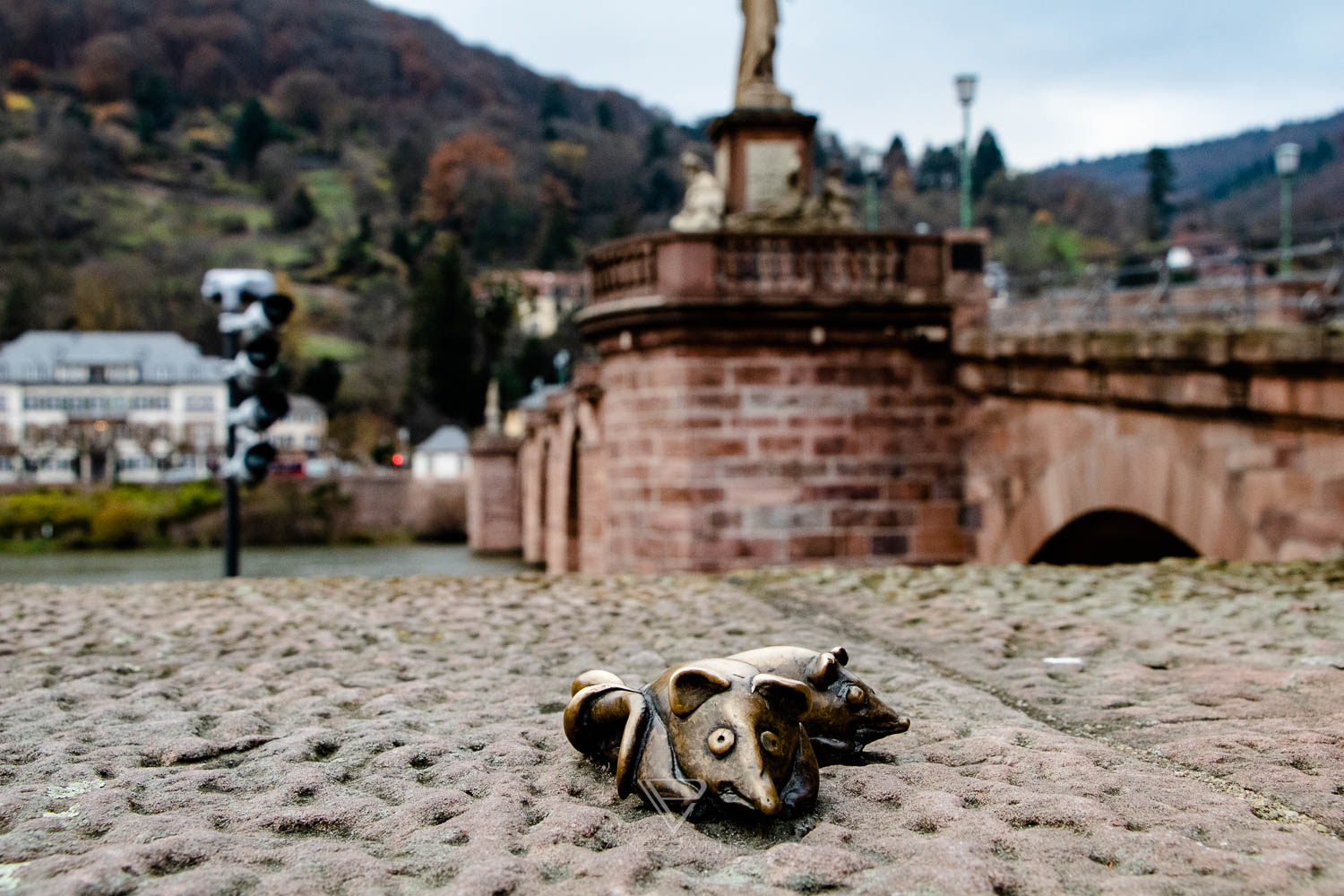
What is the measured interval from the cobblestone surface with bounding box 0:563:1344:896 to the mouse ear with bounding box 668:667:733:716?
268mm

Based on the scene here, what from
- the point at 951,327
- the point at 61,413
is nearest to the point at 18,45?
the point at 61,413

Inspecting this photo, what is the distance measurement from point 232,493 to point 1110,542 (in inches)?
299

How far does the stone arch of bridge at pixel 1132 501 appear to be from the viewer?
30.0 ft

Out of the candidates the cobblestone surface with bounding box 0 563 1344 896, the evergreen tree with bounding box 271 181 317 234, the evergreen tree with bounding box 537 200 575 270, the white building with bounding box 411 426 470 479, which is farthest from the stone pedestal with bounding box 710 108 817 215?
the evergreen tree with bounding box 271 181 317 234

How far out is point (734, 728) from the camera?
2885mm

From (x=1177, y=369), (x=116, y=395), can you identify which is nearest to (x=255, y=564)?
(x=1177, y=369)

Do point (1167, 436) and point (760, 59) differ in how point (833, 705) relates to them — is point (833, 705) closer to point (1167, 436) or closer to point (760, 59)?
point (1167, 436)

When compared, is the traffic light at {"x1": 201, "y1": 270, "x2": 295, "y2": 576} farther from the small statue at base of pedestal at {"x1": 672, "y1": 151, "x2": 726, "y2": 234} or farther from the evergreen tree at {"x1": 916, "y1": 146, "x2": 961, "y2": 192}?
the evergreen tree at {"x1": 916, "y1": 146, "x2": 961, "y2": 192}

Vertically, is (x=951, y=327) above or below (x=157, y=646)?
above

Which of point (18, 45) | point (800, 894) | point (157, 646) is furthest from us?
point (18, 45)

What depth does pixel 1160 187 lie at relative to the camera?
65.4 m

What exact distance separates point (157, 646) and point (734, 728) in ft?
11.3

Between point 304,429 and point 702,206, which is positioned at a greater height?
point 702,206

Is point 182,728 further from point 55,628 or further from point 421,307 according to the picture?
point 421,307
